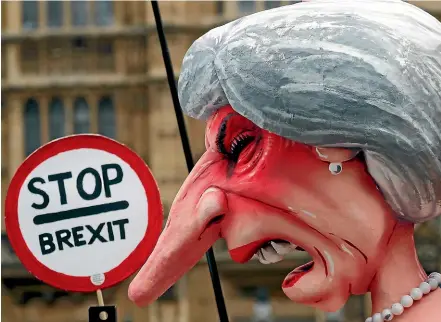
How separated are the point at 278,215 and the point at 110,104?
6.44m

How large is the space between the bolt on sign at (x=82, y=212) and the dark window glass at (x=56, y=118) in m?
6.02

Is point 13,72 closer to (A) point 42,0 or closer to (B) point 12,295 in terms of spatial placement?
(A) point 42,0

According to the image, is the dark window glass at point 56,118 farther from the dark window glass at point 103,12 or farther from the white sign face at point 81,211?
the white sign face at point 81,211

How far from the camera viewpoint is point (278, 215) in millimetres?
1061

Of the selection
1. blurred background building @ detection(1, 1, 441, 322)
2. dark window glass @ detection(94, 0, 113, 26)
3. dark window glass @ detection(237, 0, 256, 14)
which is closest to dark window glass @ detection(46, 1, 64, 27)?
blurred background building @ detection(1, 1, 441, 322)

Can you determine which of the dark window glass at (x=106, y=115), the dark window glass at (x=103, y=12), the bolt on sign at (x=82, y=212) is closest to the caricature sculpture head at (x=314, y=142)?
the bolt on sign at (x=82, y=212)

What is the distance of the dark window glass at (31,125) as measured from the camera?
738 cm

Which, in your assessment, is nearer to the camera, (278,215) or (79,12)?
(278,215)

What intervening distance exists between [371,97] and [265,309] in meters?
6.12

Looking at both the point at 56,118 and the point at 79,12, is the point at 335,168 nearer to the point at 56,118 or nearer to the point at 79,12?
the point at 56,118

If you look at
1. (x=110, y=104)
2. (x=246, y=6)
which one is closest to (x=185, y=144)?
(x=246, y=6)

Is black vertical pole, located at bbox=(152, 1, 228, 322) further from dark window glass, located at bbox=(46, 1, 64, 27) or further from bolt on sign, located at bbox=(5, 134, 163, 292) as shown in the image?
dark window glass, located at bbox=(46, 1, 64, 27)

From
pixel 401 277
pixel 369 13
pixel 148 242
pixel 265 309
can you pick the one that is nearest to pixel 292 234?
pixel 401 277

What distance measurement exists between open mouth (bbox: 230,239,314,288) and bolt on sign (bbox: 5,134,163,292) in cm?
34
